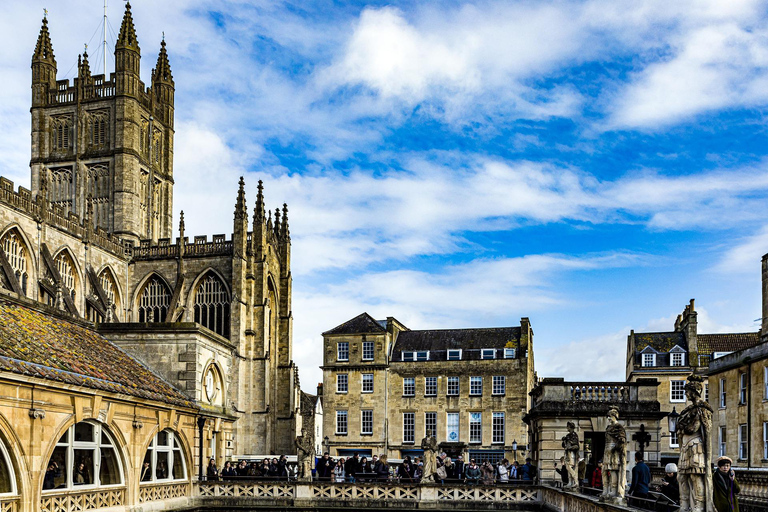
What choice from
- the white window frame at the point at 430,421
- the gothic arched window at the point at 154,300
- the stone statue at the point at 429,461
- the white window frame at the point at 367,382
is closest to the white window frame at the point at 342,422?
the white window frame at the point at 367,382

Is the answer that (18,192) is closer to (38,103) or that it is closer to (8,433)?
(38,103)

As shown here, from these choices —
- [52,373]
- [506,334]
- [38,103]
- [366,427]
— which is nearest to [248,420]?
[366,427]

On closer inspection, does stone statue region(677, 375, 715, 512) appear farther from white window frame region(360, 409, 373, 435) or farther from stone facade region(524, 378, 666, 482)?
white window frame region(360, 409, 373, 435)

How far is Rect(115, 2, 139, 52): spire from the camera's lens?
220 feet

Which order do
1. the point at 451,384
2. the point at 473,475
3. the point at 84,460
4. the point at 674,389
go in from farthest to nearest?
the point at 451,384
the point at 674,389
the point at 473,475
the point at 84,460

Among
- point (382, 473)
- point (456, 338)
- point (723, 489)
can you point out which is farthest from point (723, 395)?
point (723, 489)

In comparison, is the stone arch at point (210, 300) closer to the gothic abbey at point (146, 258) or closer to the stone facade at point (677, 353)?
the gothic abbey at point (146, 258)

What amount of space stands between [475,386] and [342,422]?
9.66 meters

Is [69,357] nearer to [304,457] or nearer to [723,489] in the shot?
[304,457]

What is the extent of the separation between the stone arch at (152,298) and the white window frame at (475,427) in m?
21.9

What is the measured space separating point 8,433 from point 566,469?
15.8 meters

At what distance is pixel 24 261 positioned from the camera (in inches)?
1858

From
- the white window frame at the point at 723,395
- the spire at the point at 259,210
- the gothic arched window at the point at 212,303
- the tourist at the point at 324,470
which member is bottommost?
the tourist at the point at 324,470

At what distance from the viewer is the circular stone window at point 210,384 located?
3345 cm
